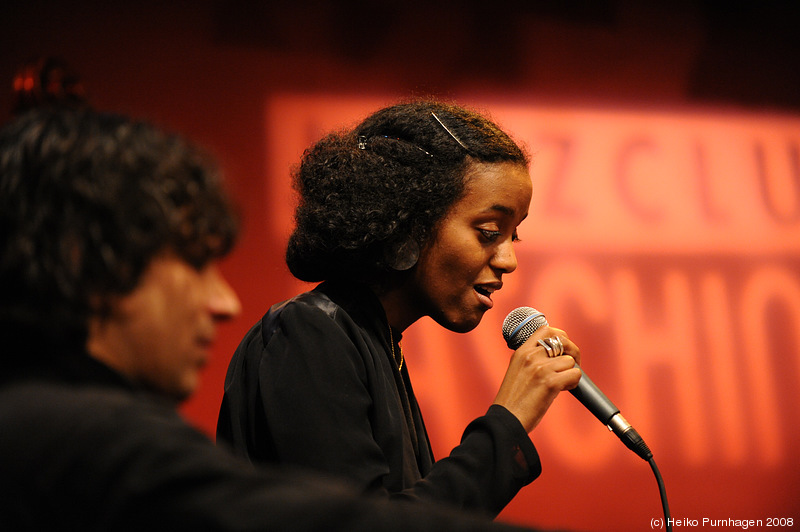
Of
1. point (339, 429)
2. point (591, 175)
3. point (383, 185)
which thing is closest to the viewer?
point (339, 429)

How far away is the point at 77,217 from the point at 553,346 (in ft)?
2.94

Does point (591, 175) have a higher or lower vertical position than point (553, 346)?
higher

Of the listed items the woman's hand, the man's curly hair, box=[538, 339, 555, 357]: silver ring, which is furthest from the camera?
box=[538, 339, 555, 357]: silver ring

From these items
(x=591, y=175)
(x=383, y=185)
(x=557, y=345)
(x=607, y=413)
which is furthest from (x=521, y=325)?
(x=591, y=175)

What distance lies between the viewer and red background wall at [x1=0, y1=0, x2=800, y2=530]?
227 centimetres

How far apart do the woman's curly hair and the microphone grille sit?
0.24 m

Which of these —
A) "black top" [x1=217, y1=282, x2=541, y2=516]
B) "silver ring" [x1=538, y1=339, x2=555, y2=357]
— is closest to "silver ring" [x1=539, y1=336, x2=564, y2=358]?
"silver ring" [x1=538, y1=339, x2=555, y2=357]

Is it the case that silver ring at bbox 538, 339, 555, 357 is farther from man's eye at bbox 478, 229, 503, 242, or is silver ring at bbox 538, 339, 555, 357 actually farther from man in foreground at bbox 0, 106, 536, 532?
man in foreground at bbox 0, 106, 536, 532

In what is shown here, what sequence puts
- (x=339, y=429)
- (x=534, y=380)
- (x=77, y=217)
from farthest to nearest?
(x=534, y=380) → (x=339, y=429) → (x=77, y=217)

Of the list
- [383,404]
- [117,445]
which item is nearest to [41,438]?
[117,445]

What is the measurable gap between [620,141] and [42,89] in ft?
6.65

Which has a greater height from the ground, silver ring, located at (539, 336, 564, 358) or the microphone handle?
silver ring, located at (539, 336, 564, 358)

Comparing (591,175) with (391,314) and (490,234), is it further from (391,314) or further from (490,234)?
(391,314)

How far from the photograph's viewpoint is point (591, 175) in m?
2.70
